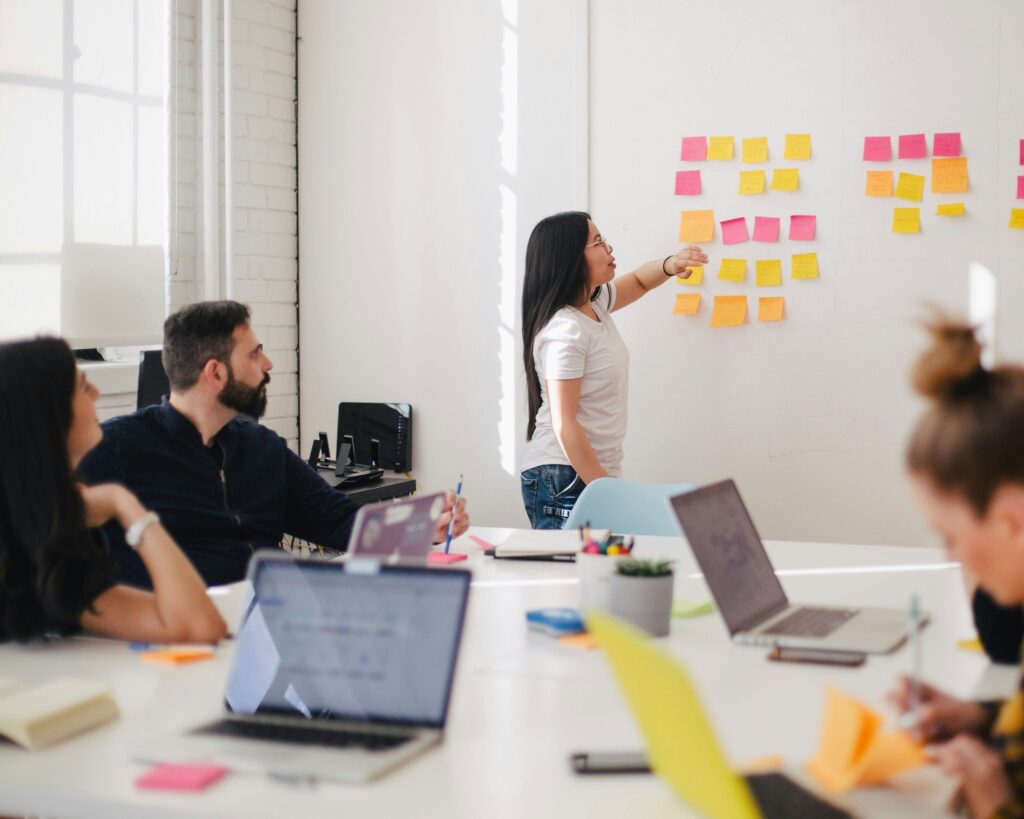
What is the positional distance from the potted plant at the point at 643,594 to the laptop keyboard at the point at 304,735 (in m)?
0.58

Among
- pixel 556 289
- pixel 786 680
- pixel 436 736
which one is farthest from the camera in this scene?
pixel 556 289

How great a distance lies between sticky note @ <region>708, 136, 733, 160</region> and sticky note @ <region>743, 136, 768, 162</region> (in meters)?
0.05

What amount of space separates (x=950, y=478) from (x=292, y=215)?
12.4 feet

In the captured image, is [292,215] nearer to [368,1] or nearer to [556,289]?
[368,1]

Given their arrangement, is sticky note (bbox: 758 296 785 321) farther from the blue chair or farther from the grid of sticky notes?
the blue chair

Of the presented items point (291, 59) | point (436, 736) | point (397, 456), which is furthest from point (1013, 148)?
point (436, 736)

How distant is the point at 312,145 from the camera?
462cm

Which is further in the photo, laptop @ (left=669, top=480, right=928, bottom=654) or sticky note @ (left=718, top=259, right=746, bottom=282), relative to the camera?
sticky note @ (left=718, top=259, right=746, bottom=282)

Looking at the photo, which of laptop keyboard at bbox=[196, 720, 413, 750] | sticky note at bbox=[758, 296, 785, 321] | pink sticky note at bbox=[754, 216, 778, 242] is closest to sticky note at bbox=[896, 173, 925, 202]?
pink sticky note at bbox=[754, 216, 778, 242]

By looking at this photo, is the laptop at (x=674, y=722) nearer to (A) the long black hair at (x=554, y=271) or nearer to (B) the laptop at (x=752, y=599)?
(B) the laptop at (x=752, y=599)

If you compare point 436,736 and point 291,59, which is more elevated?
point 291,59

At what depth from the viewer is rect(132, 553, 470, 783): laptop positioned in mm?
1363

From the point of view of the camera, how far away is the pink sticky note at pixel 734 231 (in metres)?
3.90

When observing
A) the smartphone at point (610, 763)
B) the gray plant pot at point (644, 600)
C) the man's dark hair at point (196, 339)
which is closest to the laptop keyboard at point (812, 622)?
the gray plant pot at point (644, 600)
